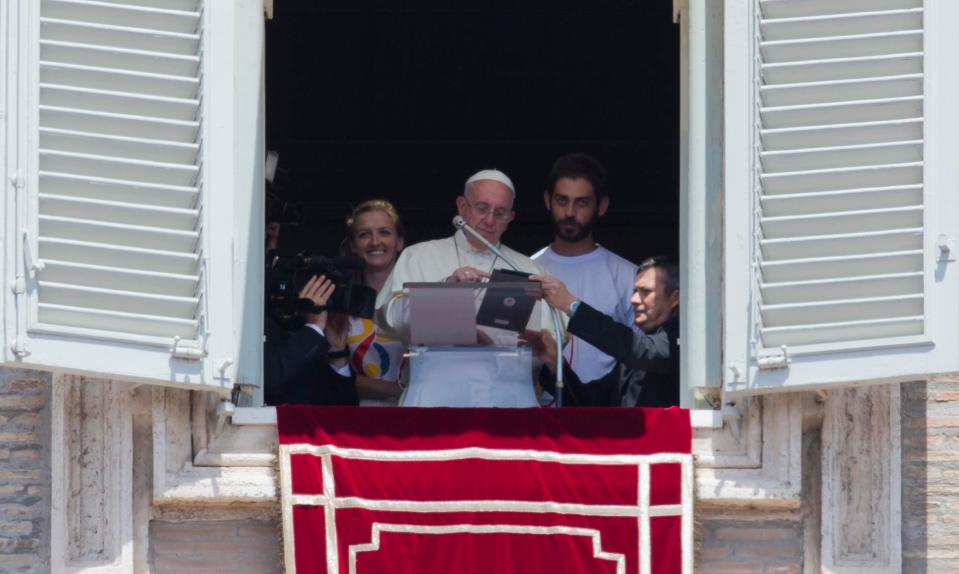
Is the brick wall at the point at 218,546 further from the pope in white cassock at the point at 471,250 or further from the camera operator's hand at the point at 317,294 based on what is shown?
the pope in white cassock at the point at 471,250

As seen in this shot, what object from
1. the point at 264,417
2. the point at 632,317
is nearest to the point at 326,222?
the point at 632,317

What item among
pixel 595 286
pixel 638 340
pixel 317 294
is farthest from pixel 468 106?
pixel 638 340

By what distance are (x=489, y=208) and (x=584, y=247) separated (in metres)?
0.59

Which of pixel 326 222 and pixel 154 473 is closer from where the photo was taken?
pixel 154 473

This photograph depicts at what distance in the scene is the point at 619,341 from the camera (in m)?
9.53

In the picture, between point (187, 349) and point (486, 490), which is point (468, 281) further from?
point (187, 349)

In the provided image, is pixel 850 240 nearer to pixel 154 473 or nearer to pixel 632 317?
pixel 632 317

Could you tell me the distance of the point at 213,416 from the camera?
921 centimetres

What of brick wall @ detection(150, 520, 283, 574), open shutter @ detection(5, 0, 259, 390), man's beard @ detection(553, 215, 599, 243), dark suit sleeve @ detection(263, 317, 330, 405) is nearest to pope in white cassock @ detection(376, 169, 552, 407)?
dark suit sleeve @ detection(263, 317, 330, 405)

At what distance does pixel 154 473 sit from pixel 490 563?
1.08 meters

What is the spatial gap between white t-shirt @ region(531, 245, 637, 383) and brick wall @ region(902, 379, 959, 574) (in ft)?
4.16

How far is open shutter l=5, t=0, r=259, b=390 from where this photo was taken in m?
8.84

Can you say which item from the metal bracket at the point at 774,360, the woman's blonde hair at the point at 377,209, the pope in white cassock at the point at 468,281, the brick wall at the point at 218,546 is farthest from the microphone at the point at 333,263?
the metal bracket at the point at 774,360

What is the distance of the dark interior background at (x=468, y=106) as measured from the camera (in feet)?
44.7
